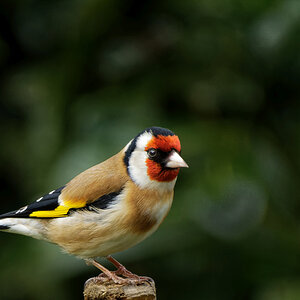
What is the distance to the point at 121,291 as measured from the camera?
297 centimetres

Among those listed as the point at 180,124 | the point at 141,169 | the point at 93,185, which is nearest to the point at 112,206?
the point at 93,185

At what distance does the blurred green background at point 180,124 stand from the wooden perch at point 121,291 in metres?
1.50

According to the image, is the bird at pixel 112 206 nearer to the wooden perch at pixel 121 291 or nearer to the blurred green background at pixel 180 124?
the wooden perch at pixel 121 291

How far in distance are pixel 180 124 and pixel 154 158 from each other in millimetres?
1922

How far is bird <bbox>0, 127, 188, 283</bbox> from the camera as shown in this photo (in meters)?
3.28

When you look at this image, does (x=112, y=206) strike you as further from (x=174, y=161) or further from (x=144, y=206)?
(x=174, y=161)

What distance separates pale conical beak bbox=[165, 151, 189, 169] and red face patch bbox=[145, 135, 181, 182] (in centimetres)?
3

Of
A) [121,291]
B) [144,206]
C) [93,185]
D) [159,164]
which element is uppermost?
[159,164]

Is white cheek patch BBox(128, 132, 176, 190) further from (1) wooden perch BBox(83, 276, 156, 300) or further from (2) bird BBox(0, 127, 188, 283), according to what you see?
(1) wooden perch BBox(83, 276, 156, 300)

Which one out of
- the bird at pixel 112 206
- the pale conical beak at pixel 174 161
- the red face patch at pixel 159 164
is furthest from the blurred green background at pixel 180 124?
the pale conical beak at pixel 174 161

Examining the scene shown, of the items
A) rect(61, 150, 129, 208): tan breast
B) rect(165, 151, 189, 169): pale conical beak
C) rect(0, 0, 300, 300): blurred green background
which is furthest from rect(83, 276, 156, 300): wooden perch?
rect(0, 0, 300, 300): blurred green background

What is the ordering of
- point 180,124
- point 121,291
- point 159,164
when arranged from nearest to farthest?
point 121,291, point 159,164, point 180,124

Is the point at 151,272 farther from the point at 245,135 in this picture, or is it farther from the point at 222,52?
the point at 222,52

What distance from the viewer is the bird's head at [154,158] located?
10.2 feet
